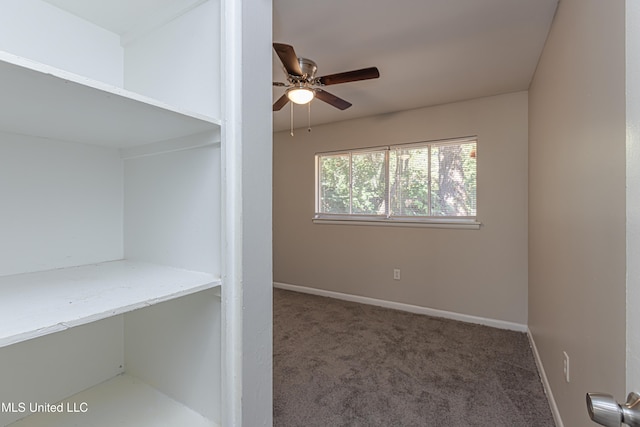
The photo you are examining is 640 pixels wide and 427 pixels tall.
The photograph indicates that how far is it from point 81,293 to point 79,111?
42 cm

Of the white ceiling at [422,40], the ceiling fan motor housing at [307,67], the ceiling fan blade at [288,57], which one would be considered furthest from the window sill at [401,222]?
the ceiling fan blade at [288,57]

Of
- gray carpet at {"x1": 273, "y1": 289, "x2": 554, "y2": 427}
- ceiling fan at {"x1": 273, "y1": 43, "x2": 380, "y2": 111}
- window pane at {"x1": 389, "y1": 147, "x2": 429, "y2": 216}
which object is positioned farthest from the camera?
window pane at {"x1": 389, "y1": 147, "x2": 429, "y2": 216}

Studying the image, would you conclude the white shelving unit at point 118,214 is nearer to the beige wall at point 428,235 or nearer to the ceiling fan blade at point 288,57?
the ceiling fan blade at point 288,57

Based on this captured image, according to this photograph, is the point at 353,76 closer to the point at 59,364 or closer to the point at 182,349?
the point at 182,349

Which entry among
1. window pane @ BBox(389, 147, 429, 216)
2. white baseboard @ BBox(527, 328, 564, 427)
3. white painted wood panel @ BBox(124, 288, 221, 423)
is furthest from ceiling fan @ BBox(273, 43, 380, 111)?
white baseboard @ BBox(527, 328, 564, 427)

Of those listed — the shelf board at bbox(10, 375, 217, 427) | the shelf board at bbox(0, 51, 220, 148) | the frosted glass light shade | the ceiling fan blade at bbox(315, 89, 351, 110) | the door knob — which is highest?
the ceiling fan blade at bbox(315, 89, 351, 110)

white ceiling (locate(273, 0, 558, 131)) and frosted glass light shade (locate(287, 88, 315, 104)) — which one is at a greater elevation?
A: white ceiling (locate(273, 0, 558, 131))

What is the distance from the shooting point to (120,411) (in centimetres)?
89

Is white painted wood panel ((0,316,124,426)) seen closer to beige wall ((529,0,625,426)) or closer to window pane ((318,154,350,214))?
beige wall ((529,0,625,426))

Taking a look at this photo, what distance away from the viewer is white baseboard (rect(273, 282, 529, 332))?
2930 mm

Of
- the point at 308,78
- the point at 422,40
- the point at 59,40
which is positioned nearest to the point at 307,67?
the point at 308,78

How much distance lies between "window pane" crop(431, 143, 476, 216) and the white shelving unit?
2925 millimetres

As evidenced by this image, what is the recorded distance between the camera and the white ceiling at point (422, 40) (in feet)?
5.36

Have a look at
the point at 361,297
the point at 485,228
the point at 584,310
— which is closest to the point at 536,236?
the point at 485,228
